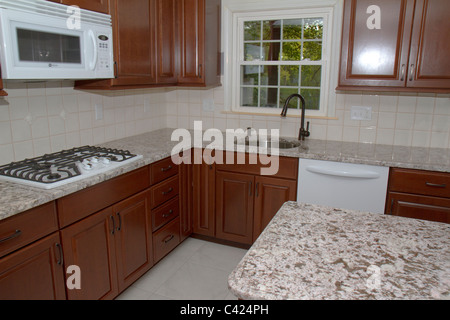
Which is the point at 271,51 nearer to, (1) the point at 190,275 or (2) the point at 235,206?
(2) the point at 235,206

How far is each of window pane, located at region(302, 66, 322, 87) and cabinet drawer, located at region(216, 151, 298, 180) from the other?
34.0 inches

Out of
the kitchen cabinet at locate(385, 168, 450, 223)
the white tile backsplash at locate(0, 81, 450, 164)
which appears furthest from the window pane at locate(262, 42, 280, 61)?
the kitchen cabinet at locate(385, 168, 450, 223)

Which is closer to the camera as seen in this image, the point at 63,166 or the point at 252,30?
the point at 63,166

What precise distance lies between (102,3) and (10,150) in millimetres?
1022

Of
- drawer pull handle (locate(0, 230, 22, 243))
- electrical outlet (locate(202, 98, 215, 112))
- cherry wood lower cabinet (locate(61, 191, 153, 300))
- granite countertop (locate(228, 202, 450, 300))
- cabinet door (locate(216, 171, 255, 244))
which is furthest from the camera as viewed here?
electrical outlet (locate(202, 98, 215, 112))

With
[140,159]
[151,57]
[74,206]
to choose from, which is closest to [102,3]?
[151,57]

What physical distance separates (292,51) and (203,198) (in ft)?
4.89

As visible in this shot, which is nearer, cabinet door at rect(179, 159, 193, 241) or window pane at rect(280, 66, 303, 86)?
cabinet door at rect(179, 159, 193, 241)

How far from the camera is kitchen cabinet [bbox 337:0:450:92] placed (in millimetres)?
2236

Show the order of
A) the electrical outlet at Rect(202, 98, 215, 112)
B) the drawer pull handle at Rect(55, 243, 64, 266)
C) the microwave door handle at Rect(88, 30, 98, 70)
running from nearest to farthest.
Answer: the drawer pull handle at Rect(55, 243, 64, 266)
the microwave door handle at Rect(88, 30, 98, 70)
the electrical outlet at Rect(202, 98, 215, 112)

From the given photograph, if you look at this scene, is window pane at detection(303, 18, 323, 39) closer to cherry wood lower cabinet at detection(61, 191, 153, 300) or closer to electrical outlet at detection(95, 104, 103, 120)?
electrical outlet at detection(95, 104, 103, 120)

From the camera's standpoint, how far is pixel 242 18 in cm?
310

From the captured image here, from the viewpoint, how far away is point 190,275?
2516 millimetres

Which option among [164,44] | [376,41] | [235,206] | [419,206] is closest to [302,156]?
[235,206]
